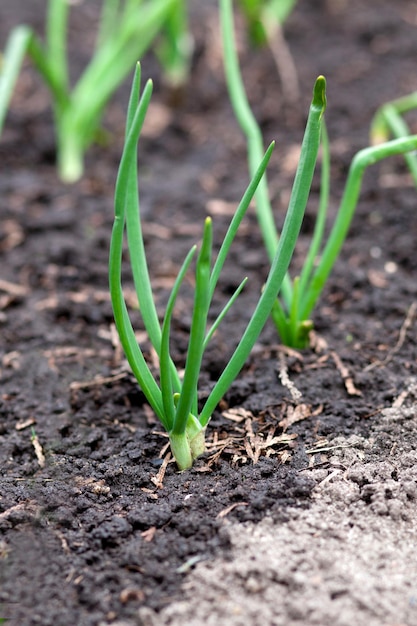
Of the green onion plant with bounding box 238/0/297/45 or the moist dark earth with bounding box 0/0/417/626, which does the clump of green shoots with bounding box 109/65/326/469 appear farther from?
the green onion plant with bounding box 238/0/297/45

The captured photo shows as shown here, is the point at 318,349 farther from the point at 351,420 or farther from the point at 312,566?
the point at 312,566

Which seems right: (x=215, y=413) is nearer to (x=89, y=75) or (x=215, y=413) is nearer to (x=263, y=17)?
(x=89, y=75)

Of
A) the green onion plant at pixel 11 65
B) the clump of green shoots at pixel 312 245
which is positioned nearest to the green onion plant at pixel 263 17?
the green onion plant at pixel 11 65

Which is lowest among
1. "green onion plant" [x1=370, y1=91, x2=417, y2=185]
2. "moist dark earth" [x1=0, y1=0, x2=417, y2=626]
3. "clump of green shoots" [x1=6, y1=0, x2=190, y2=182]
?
"moist dark earth" [x1=0, y1=0, x2=417, y2=626]

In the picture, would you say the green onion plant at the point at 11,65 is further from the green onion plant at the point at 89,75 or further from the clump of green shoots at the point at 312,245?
the clump of green shoots at the point at 312,245

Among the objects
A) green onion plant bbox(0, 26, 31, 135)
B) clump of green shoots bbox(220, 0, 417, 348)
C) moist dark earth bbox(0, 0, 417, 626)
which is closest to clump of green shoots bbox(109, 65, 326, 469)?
moist dark earth bbox(0, 0, 417, 626)

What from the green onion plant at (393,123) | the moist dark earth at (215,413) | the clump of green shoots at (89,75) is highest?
the clump of green shoots at (89,75)
